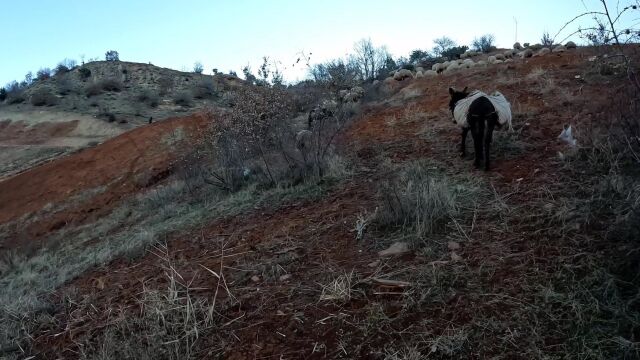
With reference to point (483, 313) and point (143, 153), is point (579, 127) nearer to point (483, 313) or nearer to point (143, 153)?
point (483, 313)

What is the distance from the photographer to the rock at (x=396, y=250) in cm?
401

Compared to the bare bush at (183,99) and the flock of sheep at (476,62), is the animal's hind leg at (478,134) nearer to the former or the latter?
the flock of sheep at (476,62)

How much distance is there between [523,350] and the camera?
8.72ft

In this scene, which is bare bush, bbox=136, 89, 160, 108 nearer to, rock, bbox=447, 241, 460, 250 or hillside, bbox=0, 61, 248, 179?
hillside, bbox=0, 61, 248, 179

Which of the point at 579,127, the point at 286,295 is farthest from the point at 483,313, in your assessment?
the point at 579,127

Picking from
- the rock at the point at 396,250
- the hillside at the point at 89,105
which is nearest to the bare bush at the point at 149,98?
the hillside at the point at 89,105

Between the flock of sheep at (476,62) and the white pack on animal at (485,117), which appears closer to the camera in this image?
the white pack on animal at (485,117)

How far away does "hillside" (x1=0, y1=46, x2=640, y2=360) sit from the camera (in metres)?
2.93

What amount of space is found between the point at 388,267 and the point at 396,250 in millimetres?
285

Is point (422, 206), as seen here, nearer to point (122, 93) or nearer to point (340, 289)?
point (340, 289)

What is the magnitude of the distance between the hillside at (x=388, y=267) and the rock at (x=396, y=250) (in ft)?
0.07

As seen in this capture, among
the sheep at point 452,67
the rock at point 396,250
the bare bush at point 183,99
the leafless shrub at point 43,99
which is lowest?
the rock at point 396,250

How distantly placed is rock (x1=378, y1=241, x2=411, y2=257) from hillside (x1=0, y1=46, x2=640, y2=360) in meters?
0.02

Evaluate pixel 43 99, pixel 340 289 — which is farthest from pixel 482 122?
pixel 43 99
